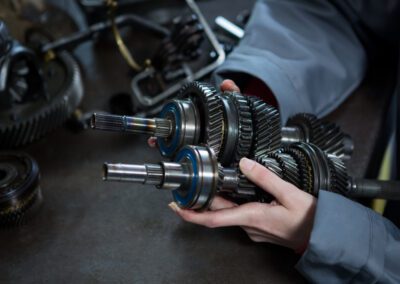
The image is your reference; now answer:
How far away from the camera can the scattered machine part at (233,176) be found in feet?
1.75

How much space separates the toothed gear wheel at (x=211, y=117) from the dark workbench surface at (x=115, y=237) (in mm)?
172

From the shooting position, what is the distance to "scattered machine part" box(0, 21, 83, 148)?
0.86 meters

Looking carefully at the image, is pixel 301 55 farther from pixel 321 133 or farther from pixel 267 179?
pixel 267 179

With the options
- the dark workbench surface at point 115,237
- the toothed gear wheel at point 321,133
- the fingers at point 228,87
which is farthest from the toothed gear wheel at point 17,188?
the toothed gear wheel at point 321,133

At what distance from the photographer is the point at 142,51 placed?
1.16 metres

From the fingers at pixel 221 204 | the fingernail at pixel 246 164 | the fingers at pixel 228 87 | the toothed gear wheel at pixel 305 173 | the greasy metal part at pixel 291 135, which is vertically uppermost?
the fingers at pixel 228 87

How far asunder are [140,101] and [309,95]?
34cm

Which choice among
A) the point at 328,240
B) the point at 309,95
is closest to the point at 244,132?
the point at 328,240

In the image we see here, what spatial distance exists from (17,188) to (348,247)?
50cm

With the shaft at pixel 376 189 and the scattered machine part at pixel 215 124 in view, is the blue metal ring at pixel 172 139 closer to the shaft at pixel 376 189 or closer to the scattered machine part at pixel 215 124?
the scattered machine part at pixel 215 124

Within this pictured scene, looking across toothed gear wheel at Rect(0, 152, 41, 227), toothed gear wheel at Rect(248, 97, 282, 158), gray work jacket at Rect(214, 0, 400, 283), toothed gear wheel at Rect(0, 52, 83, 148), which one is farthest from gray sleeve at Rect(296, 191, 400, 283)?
toothed gear wheel at Rect(0, 52, 83, 148)

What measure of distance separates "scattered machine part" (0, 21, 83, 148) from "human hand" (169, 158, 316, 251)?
0.41 m

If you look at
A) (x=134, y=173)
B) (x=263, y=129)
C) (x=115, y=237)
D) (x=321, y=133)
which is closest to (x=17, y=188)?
(x=115, y=237)

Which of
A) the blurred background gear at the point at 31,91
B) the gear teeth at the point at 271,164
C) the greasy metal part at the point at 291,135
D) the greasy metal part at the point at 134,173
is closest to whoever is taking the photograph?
the greasy metal part at the point at 134,173
